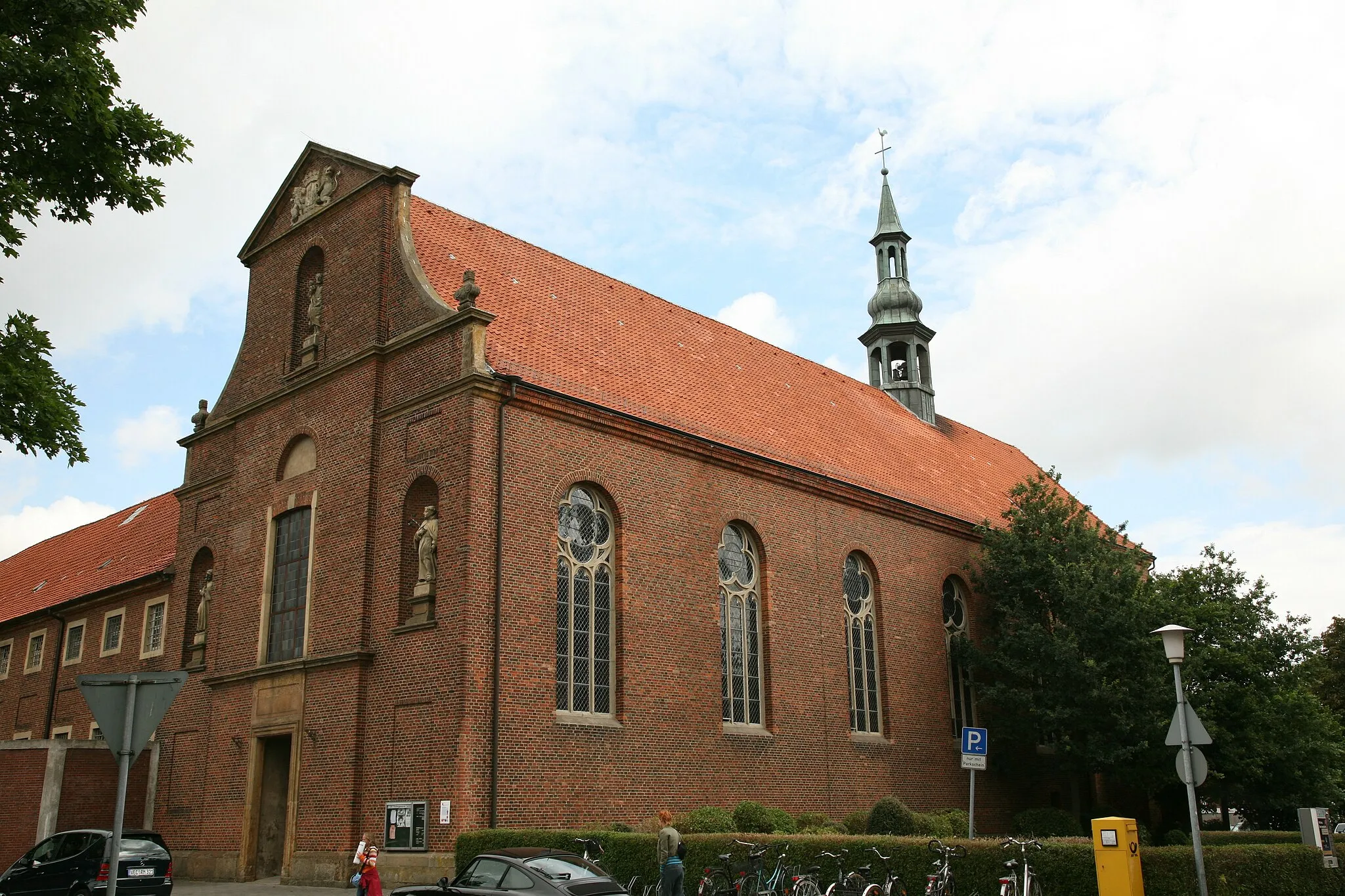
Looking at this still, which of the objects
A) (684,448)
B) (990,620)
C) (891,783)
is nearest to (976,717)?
(990,620)

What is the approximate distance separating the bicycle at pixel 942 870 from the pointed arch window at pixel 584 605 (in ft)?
25.0

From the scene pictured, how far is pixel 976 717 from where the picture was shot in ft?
97.0

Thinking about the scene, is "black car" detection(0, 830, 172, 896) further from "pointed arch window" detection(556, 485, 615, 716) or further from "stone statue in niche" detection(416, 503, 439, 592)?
"pointed arch window" detection(556, 485, 615, 716)

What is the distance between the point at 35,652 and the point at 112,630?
4.85 meters

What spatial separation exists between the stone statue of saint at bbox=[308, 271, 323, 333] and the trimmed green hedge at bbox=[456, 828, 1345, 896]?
1227 centimetres

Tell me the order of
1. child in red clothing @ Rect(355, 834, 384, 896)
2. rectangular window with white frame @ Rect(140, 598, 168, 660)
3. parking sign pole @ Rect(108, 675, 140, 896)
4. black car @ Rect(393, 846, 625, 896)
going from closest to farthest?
1. parking sign pole @ Rect(108, 675, 140, 896)
2. black car @ Rect(393, 846, 625, 896)
3. child in red clothing @ Rect(355, 834, 384, 896)
4. rectangular window with white frame @ Rect(140, 598, 168, 660)

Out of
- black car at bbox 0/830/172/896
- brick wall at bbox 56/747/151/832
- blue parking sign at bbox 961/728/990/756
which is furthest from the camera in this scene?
brick wall at bbox 56/747/151/832

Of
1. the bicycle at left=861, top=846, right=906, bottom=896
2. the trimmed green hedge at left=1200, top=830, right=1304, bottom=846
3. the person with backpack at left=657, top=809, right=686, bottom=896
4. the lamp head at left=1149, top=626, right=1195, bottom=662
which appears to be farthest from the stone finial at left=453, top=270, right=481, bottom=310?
the trimmed green hedge at left=1200, top=830, right=1304, bottom=846

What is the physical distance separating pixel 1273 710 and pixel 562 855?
1985 centimetres

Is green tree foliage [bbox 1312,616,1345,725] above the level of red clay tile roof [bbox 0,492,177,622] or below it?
below

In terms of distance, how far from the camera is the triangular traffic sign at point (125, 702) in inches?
346

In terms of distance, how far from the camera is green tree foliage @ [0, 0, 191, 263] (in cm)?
1315

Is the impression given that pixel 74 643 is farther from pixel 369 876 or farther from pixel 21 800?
pixel 369 876

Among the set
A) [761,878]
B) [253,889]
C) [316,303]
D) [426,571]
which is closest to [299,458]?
[316,303]
